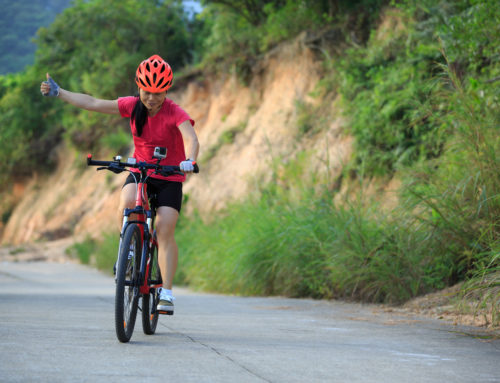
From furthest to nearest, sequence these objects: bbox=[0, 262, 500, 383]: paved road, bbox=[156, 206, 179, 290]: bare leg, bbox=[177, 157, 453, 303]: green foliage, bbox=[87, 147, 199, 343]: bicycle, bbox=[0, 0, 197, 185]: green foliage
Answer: bbox=[0, 0, 197, 185]: green foliage → bbox=[177, 157, 453, 303]: green foliage → bbox=[156, 206, 179, 290]: bare leg → bbox=[87, 147, 199, 343]: bicycle → bbox=[0, 262, 500, 383]: paved road

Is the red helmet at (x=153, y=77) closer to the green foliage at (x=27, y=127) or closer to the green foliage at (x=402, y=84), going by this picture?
the green foliage at (x=402, y=84)

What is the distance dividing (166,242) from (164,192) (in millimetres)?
429

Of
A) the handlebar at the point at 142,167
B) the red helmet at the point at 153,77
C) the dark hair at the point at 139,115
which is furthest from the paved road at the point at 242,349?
the red helmet at the point at 153,77

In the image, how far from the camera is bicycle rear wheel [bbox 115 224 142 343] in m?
5.32

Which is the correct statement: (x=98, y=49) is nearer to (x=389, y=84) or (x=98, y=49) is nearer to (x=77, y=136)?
(x=77, y=136)

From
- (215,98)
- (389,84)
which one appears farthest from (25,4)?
(389,84)

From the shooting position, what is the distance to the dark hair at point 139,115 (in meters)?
6.45

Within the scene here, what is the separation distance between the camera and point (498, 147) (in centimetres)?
846

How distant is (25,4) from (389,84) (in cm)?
6076

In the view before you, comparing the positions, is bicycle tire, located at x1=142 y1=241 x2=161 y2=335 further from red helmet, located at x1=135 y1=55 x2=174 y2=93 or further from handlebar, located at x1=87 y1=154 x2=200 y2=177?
red helmet, located at x1=135 y1=55 x2=174 y2=93

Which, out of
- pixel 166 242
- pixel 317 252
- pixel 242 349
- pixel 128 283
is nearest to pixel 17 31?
pixel 317 252

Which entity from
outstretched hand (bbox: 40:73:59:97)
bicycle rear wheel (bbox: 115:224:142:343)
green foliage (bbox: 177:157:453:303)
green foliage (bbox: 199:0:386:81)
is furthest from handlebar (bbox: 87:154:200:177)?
green foliage (bbox: 199:0:386:81)

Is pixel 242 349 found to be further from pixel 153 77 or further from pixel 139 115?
pixel 153 77

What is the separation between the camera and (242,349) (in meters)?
5.33
